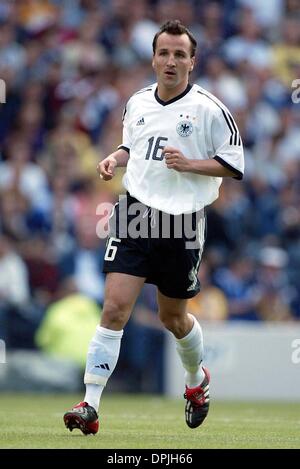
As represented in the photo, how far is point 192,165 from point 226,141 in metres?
0.33

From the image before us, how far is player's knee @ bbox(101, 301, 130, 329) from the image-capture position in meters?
7.19

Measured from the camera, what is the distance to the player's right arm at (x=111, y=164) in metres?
7.32

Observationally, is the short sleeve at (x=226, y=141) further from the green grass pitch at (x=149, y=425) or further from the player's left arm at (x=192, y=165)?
Result: the green grass pitch at (x=149, y=425)

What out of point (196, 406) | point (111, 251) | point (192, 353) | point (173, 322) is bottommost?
point (196, 406)

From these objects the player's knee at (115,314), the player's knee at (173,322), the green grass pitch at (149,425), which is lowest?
the green grass pitch at (149,425)

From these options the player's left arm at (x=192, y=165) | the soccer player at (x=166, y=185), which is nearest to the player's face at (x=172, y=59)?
the soccer player at (x=166, y=185)

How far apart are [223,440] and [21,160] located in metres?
8.00

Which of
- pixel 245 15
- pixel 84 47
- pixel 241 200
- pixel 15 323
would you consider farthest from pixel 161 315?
pixel 245 15

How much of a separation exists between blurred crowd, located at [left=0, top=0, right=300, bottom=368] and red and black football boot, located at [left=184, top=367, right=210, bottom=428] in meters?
5.01

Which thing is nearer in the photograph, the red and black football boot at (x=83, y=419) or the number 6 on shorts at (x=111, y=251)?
the red and black football boot at (x=83, y=419)

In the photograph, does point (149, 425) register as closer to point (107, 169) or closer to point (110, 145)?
point (107, 169)

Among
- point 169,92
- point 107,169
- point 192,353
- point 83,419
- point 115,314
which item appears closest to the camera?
point 83,419

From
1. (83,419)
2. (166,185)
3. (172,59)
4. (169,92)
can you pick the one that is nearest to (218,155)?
(166,185)

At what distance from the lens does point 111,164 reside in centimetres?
743
